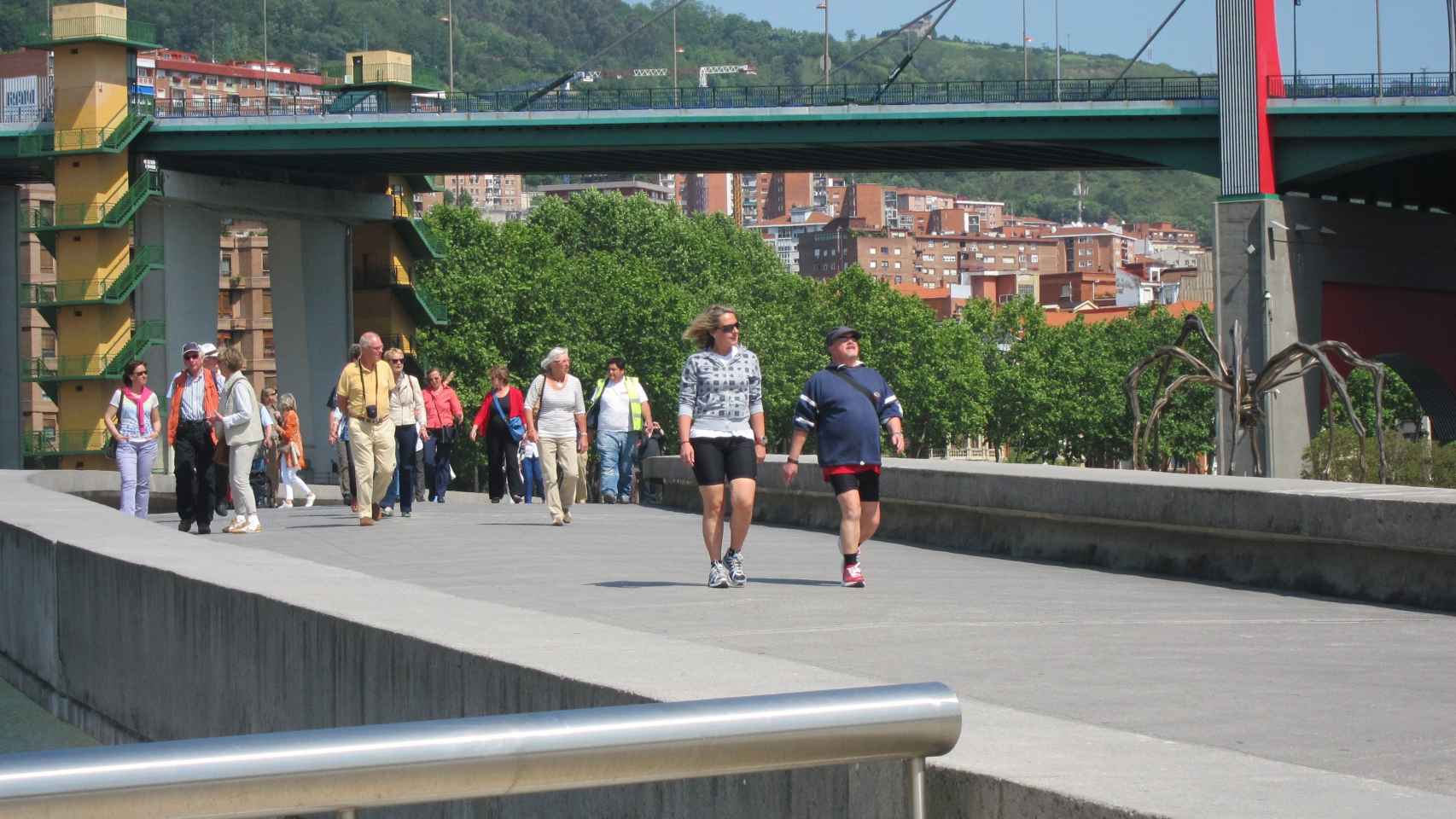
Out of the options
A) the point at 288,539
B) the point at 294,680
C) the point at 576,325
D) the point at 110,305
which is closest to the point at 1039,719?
the point at 294,680

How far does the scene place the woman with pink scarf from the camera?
21.4 meters

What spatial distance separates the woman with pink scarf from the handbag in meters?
6.22

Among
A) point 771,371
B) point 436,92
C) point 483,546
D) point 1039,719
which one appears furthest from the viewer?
point 771,371

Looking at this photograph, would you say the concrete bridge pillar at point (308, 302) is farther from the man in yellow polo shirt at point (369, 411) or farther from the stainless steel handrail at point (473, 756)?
the stainless steel handrail at point (473, 756)

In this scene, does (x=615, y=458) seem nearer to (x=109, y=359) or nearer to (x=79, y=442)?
(x=109, y=359)

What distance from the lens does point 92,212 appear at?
241ft

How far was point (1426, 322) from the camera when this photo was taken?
63.9 m

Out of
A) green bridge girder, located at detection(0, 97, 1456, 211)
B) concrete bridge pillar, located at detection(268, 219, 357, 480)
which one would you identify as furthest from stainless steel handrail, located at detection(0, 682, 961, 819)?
concrete bridge pillar, located at detection(268, 219, 357, 480)

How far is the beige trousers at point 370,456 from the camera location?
66.2 feet

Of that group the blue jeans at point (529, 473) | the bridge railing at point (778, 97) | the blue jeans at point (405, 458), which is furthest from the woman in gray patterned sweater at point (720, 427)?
the bridge railing at point (778, 97)

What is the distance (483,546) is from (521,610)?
34.2 feet

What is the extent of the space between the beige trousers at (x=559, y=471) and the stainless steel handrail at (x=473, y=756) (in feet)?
56.5

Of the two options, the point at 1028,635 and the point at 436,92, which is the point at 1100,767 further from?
the point at 436,92

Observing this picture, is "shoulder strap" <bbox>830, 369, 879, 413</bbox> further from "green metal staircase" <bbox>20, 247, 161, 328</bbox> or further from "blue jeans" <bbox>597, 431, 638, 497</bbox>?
"green metal staircase" <bbox>20, 247, 161, 328</bbox>
